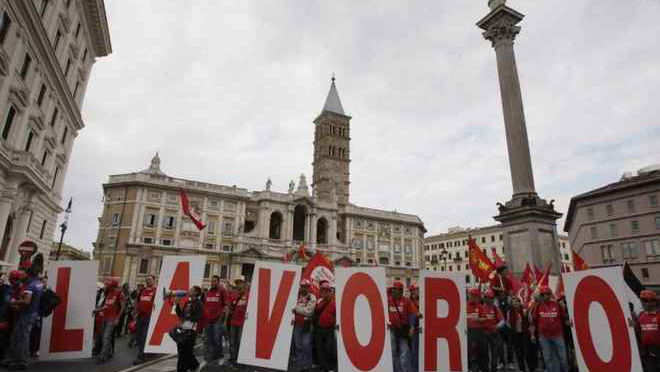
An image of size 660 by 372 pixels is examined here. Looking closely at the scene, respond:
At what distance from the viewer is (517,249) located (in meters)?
14.0

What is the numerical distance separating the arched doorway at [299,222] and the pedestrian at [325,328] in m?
51.7

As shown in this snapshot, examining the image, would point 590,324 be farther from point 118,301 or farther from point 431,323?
point 118,301

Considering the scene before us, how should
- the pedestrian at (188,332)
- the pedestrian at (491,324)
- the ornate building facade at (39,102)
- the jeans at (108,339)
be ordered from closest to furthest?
the pedestrian at (188,332) < the pedestrian at (491,324) < the jeans at (108,339) < the ornate building facade at (39,102)

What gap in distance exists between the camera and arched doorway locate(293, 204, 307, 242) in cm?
6047

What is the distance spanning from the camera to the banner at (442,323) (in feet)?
21.3

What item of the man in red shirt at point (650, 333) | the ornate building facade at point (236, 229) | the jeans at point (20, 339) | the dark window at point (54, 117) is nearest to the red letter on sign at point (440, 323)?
the man in red shirt at point (650, 333)

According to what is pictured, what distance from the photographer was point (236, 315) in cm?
910

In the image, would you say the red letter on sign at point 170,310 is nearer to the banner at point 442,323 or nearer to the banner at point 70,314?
the banner at point 70,314

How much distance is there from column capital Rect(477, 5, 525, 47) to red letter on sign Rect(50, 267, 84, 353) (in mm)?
18965

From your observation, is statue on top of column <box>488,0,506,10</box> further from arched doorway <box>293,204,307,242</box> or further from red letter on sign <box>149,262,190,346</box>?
arched doorway <box>293,204,307,242</box>

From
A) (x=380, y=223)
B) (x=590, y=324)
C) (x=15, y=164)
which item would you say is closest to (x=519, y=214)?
(x=590, y=324)

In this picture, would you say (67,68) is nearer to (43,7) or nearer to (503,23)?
(43,7)

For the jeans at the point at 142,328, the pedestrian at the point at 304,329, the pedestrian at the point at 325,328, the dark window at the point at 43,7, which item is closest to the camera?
the pedestrian at the point at 304,329

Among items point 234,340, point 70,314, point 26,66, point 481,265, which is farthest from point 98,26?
point 481,265
